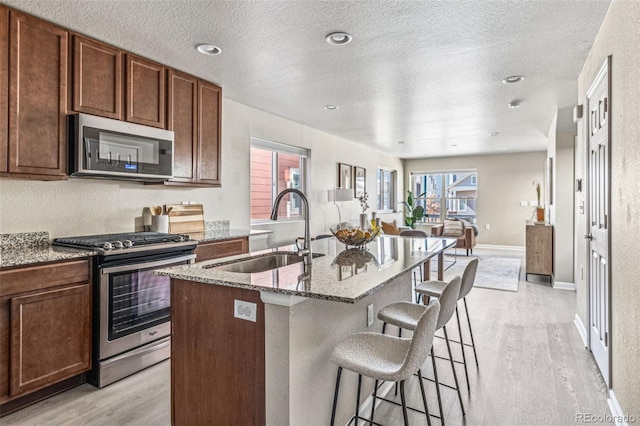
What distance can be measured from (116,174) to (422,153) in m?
7.25

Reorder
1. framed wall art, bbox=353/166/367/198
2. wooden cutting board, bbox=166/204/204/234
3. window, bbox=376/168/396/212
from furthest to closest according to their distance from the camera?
window, bbox=376/168/396/212, framed wall art, bbox=353/166/367/198, wooden cutting board, bbox=166/204/204/234

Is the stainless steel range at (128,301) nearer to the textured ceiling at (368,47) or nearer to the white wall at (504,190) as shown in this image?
the textured ceiling at (368,47)

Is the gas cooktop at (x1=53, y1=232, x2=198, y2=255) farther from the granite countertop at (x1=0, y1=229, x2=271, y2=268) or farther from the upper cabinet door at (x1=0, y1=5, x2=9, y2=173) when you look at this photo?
the upper cabinet door at (x1=0, y1=5, x2=9, y2=173)

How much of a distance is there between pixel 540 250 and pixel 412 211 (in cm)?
407

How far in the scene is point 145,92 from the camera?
305 centimetres

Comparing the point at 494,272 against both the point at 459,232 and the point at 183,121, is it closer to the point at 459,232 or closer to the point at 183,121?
the point at 459,232

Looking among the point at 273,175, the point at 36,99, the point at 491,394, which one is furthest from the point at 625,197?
the point at 273,175

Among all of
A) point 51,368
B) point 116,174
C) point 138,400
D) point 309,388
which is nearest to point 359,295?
point 309,388

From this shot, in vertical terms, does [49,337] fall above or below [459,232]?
below

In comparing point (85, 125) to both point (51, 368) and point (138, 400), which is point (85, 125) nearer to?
point (51, 368)

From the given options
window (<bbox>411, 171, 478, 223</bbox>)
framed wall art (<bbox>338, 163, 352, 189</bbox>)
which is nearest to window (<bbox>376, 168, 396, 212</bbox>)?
window (<bbox>411, 171, 478, 223</bbox>)

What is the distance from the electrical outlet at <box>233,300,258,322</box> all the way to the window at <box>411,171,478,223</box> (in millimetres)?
8897

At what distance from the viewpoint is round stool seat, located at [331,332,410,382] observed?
1.44 meters

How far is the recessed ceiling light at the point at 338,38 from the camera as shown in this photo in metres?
2.58
